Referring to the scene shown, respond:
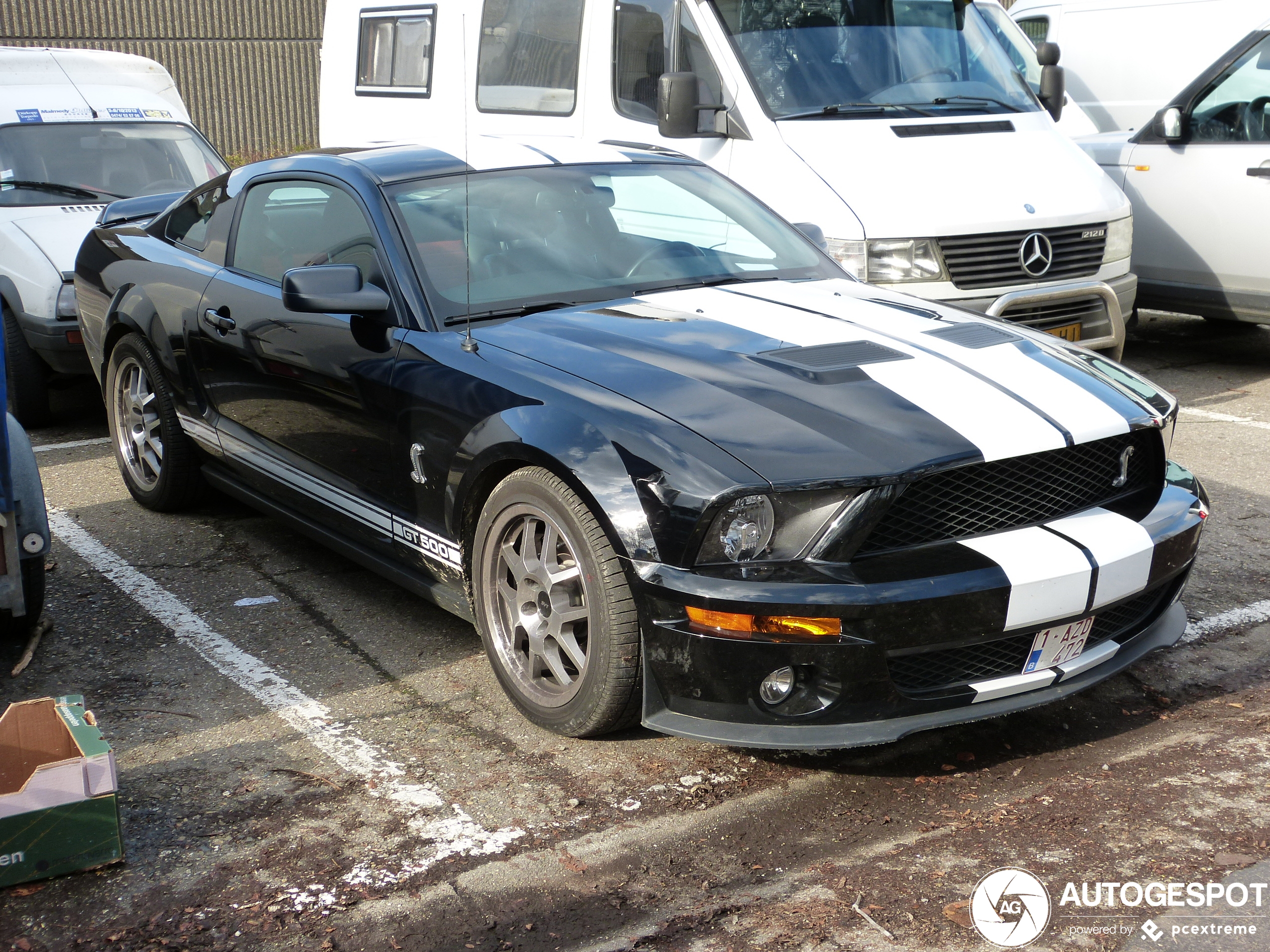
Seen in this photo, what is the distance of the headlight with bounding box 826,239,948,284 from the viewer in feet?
20.7

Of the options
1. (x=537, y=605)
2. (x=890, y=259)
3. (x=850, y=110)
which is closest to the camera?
(x=537, y=605)

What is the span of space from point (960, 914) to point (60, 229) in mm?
6441

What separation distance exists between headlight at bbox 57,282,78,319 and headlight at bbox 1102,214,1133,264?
5492 millimetres

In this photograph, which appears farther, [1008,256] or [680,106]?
[680,106]

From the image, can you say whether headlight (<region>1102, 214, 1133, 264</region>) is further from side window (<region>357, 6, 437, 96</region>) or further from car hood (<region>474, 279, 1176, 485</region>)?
side window (<region>357, 6, 437, 96</region>)

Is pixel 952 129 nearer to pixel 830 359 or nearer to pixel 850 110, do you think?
pixel 850 110

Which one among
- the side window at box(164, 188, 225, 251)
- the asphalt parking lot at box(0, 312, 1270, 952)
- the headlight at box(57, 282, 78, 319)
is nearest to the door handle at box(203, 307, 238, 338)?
the side window at box(164, 188, 225, 251)

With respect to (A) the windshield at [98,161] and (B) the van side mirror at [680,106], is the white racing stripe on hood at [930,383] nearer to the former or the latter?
(B) the van side mirror at [680,106]

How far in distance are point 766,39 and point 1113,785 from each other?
191 inches

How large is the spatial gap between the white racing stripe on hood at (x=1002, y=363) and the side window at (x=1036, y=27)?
7942 millimetres

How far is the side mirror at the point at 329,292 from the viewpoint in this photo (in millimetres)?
3986

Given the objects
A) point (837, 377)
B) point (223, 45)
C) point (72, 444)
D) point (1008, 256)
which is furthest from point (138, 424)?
point (223, 45)

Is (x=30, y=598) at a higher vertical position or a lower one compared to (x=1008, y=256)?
lower

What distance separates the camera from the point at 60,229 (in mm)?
7312
